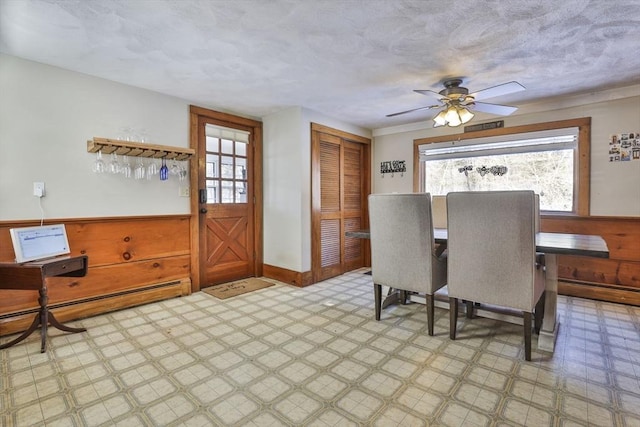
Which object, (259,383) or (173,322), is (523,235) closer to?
(259,383)

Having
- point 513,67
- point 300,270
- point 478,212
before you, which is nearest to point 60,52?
point 300,270

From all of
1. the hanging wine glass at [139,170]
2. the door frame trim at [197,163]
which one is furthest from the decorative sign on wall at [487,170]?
the hanging wine glass at [139,170]

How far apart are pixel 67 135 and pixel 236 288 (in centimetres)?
226

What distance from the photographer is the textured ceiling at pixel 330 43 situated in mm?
1896

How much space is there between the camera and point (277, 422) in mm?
1538

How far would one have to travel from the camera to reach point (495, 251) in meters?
2.16

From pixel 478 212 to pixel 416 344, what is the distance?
1071 mm

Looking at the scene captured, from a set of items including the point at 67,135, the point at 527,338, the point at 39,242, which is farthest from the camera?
the point at 67,135

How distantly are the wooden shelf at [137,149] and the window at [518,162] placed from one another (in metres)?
3.27

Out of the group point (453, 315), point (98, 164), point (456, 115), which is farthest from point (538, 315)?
point (98, 164)

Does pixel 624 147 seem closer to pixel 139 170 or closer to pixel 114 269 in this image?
pixel 139 170

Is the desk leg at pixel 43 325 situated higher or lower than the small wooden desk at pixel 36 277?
lower

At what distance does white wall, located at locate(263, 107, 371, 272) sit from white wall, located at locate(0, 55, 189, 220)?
1.29 metres

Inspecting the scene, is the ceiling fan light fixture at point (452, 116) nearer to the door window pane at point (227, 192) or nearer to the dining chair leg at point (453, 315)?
the dining chair leg at point (453, 315)
